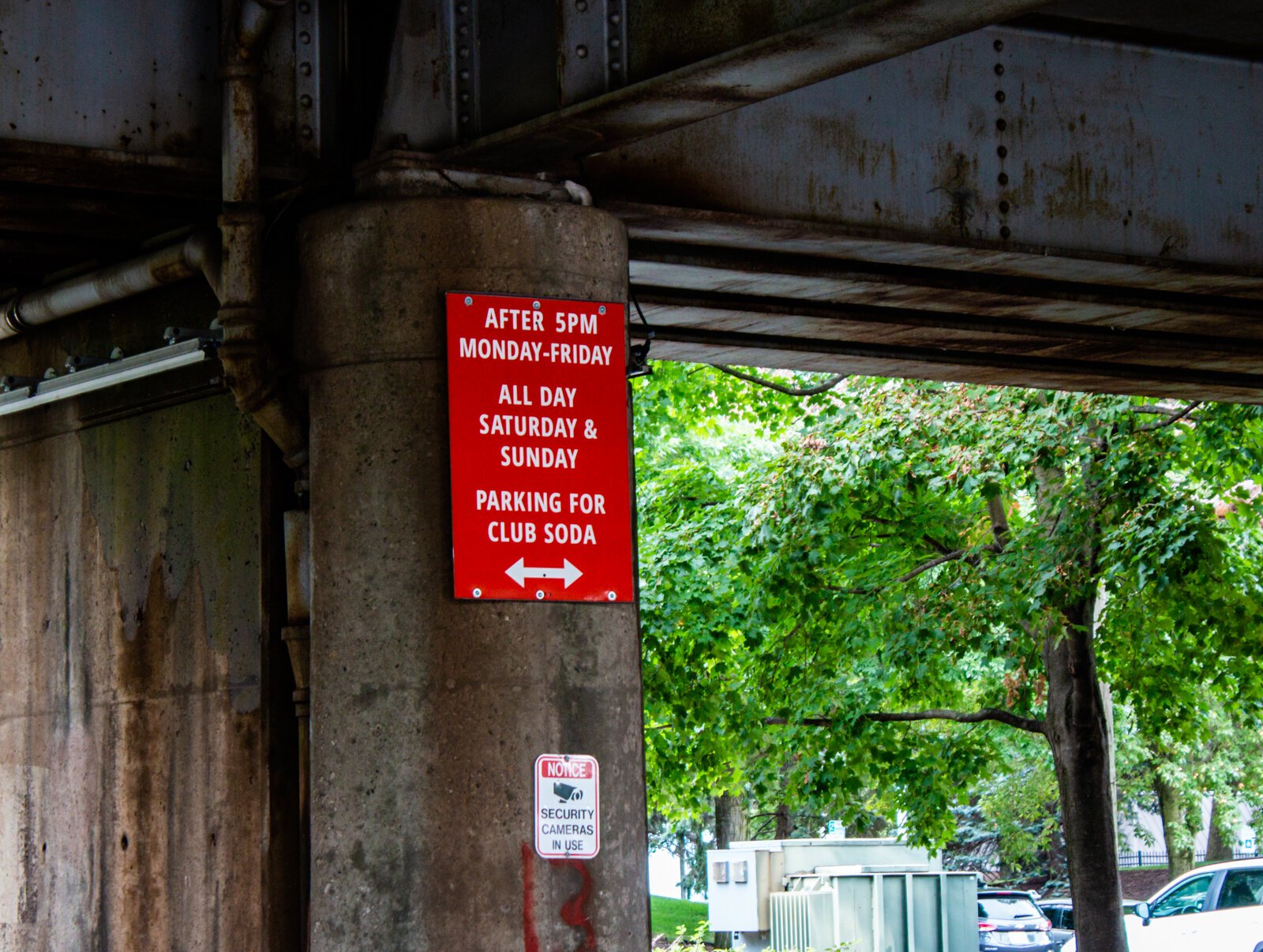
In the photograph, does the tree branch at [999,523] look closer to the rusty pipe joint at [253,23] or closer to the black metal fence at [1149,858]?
the rusty pipe joint at [253,23]

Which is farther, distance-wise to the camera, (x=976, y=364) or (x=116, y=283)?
(x=976, y=364)

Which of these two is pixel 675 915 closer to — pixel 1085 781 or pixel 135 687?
pixel 1085 781

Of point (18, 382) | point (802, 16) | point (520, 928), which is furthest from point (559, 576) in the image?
point (18, 382)

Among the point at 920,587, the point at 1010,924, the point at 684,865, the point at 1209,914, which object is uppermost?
the point at 920,587

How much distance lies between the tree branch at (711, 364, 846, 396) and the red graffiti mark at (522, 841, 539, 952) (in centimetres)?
1172

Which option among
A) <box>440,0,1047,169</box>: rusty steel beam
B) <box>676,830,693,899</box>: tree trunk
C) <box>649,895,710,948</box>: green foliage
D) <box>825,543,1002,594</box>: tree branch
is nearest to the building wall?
<box>440,0,1047,169</box>: rusty steel beam

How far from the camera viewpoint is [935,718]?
1702 cm

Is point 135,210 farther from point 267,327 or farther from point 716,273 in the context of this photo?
point 716,273

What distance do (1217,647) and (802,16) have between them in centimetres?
1105

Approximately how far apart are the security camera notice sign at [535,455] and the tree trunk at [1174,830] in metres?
34.5

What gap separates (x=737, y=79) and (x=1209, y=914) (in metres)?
14.9

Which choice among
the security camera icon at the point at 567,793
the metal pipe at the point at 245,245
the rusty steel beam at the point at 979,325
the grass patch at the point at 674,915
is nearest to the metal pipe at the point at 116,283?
the metal pipe at the point at 245,245

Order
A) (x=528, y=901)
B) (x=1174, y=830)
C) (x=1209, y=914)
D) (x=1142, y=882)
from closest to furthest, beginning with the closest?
(x=528, y=901) < (x=1209, y=914) < (x=1174, y=830) < (x=1142, y=882)

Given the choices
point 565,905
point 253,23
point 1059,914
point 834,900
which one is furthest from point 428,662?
point 1059,914
